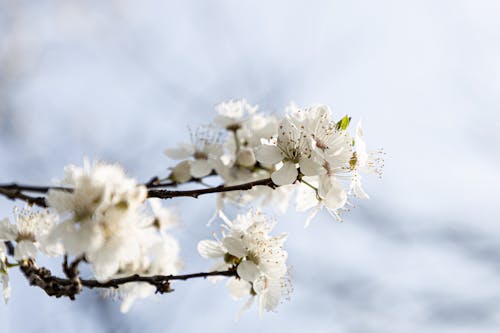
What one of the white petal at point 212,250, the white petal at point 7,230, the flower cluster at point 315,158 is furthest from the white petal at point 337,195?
the white petal at point 7,230

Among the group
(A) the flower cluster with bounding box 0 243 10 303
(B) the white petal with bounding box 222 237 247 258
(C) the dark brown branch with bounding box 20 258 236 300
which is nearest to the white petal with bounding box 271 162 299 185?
(B) the white petal with bounding box 222 237 247 258

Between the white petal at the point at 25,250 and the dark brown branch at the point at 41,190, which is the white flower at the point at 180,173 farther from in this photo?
the white petal at the point at 25,250

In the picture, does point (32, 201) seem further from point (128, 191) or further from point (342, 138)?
point (342, 138)

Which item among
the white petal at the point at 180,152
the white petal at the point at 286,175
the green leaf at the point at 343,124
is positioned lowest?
the white petal at the point at 286,175

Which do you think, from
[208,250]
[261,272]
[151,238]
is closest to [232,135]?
[208,250]

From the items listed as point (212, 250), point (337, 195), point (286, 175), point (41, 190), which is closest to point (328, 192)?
point (337, 195)

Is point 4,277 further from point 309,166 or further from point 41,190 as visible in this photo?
point 309,166

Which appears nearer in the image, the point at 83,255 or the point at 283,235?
the point at 83,255
